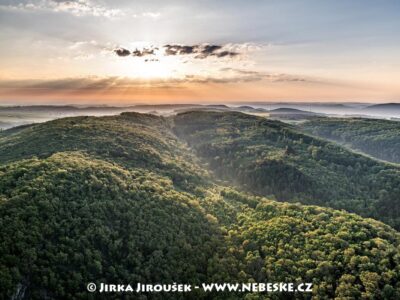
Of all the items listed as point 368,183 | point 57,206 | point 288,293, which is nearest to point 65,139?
point 57,206

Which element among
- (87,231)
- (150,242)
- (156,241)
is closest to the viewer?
(87,231)

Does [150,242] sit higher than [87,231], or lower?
lower

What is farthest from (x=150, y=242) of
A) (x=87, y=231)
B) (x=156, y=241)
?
(x=87, y=231)

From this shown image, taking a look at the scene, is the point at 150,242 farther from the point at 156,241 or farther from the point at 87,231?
the point at 87,231

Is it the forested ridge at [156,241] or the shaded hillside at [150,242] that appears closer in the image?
the shaded hillside at [150,242]

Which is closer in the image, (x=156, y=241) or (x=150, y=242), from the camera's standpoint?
(x=150, y=242)

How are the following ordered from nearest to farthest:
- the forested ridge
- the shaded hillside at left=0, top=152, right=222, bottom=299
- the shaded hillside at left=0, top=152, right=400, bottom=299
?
1. the shaded hillside at left=0, top=152, right=222, bottom=299
2. the shaded hillside at left=0, top=152, right=400, bottom=299
3. the forested ridge

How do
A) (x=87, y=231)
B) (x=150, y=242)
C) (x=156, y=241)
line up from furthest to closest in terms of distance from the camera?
(x=156, y=241) < (x=150, y=242) < (x=87, y=231)

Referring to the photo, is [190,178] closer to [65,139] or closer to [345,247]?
[65,139]

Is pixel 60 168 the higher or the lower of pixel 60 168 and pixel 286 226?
the higher

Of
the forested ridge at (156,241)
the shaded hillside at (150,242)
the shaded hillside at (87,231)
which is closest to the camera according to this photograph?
the shaded hillside at (87,231)

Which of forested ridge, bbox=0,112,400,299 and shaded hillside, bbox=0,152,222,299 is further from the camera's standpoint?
forested ridge, bbox=0,112,400,299
